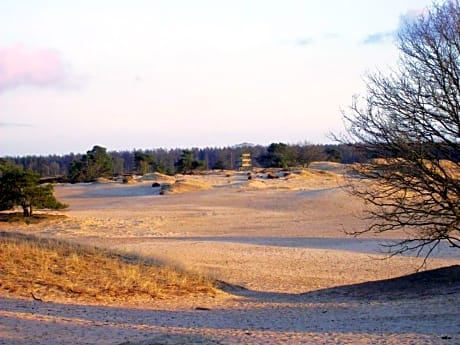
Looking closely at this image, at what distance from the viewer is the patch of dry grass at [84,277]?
17172 millimetres

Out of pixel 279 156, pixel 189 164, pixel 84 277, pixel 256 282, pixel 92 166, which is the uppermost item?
pixel 279 156

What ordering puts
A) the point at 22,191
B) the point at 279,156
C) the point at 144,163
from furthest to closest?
the point at 144,163
the point at 279,156
the point at 22,191

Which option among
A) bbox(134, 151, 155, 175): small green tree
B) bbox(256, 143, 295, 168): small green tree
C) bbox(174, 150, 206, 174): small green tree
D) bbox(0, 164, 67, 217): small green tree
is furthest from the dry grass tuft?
bbox(134, 151, 155, 175): small green tree

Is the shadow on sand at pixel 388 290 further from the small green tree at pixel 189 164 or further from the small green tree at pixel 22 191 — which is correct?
the small green tree at pixel 189 164

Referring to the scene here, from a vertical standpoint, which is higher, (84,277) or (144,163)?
(144,163)

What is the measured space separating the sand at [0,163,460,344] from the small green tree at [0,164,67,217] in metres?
1.29

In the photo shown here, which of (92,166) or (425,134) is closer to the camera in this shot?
(425,134)

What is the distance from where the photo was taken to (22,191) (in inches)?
1527

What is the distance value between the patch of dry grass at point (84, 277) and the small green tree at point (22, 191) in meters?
15.8

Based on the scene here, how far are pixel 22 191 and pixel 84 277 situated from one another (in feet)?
68.4

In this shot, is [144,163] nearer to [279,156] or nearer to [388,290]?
[279,156]

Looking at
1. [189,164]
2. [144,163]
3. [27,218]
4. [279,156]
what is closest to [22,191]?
[27,218]

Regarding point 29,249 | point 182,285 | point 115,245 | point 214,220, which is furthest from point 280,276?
point 214,220

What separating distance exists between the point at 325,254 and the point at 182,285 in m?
11.1
